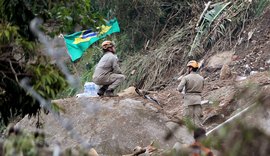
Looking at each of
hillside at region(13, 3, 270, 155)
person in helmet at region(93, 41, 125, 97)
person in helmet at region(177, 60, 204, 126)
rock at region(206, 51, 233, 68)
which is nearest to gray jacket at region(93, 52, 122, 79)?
person in helmet at region(93, 41, 125, 97)

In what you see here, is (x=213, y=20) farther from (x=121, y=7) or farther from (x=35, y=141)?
(x=35, y=141)

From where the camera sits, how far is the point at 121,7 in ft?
56.1

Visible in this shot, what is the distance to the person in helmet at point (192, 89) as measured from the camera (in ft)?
33.4

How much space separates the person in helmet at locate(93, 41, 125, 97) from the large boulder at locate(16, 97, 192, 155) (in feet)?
1.06

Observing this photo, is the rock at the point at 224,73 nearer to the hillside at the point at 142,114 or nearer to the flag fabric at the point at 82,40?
the hillside at the point at 142,114

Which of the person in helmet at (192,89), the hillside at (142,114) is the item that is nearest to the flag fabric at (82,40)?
the hillside at (142,114)

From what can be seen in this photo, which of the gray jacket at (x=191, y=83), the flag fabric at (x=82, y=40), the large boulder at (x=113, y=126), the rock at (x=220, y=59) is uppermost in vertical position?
the flag fabric at (x=82, y=40)

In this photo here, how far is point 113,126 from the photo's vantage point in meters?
10.1

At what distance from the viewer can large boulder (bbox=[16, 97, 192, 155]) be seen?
980cm

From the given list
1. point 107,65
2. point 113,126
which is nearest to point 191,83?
point 113,126

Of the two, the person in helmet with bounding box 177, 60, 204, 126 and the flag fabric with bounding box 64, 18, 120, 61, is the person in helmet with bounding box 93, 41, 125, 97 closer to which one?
the person in helmet with bounding box 177, 60, 204, 126

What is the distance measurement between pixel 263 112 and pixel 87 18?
3170 mm

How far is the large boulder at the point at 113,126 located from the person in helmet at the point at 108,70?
32 centimetres

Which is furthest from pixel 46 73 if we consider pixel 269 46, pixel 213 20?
pixel 213 20
